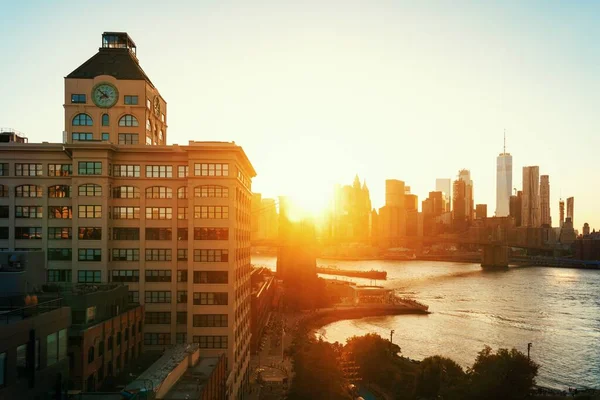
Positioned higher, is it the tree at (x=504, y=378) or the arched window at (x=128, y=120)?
the arched window at (x=128, y=120)

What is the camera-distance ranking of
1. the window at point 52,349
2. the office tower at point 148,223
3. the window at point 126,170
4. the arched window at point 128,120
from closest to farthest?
the window at point 52,349
the office tower at point 148,223
the window at point 126,170
the arched window at point 128,120

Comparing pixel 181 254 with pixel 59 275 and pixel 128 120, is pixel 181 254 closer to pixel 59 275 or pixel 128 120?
pixel 59 275

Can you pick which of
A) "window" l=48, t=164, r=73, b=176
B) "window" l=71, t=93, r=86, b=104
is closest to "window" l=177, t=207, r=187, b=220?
"window" l=48, t=164, r=73, b=176

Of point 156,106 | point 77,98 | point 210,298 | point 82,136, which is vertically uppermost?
point 156,106

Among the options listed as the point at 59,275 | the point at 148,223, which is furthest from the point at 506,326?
the point at 59,275

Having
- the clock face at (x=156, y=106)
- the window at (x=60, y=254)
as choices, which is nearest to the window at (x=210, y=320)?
the window at (x=60, y=254)

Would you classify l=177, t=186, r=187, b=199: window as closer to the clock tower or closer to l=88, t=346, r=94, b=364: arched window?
the clock tower

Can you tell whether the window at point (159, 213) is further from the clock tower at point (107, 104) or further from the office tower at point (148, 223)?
the clock tower at point (107, 104)

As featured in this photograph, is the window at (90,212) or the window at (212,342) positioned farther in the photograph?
the window at (90,212)
